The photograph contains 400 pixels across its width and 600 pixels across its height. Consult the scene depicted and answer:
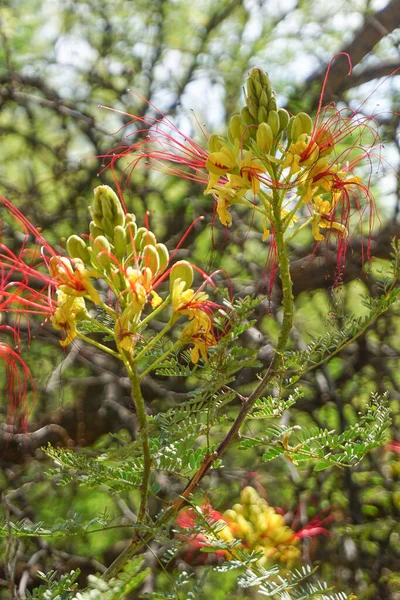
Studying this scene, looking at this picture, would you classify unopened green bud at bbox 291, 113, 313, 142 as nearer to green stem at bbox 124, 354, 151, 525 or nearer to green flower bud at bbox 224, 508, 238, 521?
green stem at bbox 124, 354, 151, 525

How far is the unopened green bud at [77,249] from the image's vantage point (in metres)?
0.69

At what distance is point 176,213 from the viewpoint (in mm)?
2352

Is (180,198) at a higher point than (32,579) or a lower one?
higher

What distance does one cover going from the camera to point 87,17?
2658 millimetres

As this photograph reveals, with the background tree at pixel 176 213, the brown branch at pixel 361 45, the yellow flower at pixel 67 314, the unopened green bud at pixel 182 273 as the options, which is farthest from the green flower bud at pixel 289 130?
the brown branch at pixel 361 45

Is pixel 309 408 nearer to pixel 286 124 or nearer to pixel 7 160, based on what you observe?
pixel 286 124

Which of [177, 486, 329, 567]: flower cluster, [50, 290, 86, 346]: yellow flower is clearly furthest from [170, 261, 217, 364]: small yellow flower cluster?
[177, 486, 329, 567]: flower cluster

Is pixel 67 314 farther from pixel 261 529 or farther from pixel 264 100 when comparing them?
pixel 261 529

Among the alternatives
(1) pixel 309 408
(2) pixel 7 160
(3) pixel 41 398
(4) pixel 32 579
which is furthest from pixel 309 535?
(2) pixel 7 160

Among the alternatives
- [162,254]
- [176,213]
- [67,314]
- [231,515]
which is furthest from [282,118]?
[176,213]

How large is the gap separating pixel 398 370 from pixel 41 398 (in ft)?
3.51

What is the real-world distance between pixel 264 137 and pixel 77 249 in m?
0.23

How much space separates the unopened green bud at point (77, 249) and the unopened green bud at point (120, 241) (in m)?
0.03

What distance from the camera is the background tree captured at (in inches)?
67.7
